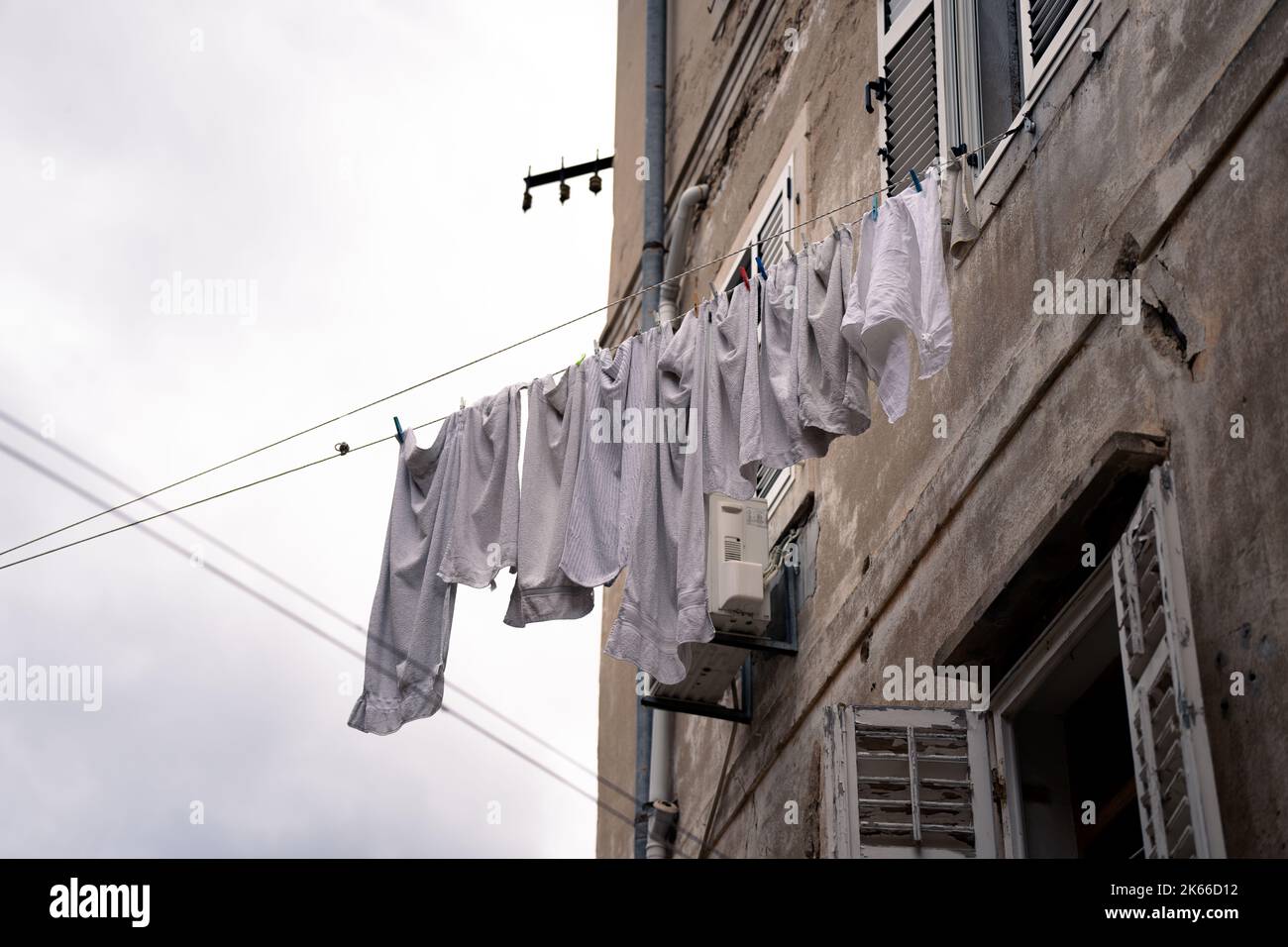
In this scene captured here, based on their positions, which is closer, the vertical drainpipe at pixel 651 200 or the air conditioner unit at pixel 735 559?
the air conditioner unit at pixel 735 559

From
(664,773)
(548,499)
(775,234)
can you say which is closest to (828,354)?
(548,499)

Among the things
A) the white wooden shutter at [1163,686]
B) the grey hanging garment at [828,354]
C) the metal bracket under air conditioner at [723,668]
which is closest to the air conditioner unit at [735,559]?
the metal bracket under air conditioner at [723,668]

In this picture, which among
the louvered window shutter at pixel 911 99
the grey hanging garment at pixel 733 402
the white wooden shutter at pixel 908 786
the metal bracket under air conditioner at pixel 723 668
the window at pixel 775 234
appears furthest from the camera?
the window at pixel 775 234

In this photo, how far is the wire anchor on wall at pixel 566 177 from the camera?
14078mm

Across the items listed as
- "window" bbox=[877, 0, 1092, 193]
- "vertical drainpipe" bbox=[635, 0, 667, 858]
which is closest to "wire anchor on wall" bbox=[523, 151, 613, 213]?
"vertical drainpipe" bbox=[635, 0, 667, 858]

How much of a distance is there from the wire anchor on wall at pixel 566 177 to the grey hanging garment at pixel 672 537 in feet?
22.9

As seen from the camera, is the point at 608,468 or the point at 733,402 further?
the point at 608,468

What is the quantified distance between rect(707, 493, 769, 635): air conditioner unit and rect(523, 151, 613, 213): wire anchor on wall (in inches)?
248

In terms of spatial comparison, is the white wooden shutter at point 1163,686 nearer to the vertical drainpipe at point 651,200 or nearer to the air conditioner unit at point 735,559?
the air conditioner unit at point 735,559

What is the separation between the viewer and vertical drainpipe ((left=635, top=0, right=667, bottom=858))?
35.0 feet

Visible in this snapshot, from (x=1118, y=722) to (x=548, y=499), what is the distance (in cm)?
229

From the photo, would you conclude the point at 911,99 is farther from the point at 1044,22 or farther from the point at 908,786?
the point at 908,786

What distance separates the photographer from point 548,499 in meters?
7.32
